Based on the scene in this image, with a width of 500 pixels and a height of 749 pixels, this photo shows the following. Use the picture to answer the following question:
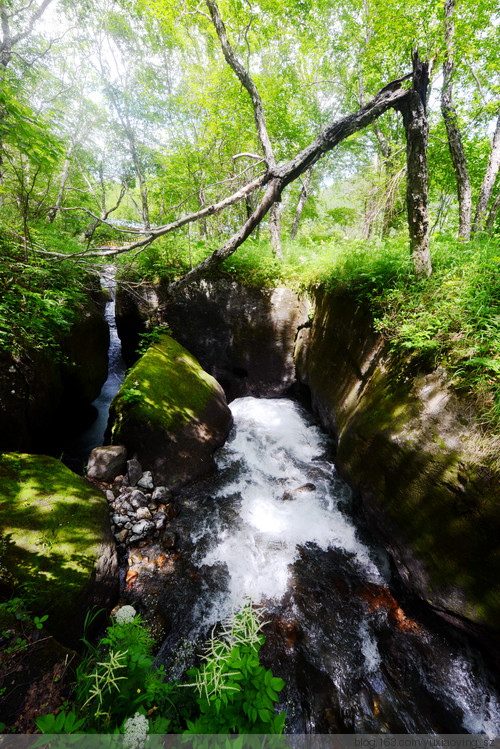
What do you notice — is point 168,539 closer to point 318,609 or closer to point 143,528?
point 143,528

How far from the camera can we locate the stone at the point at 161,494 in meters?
4.36

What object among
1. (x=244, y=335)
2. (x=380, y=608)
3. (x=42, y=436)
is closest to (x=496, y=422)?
(x=380, y=608)

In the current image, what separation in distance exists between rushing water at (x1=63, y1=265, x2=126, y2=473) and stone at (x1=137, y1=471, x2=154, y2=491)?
4.77 feet

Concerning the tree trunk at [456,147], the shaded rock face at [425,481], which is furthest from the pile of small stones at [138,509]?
the tree trunk at [456,147]

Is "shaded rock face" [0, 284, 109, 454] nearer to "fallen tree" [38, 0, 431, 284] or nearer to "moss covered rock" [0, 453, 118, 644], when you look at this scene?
"moss covered rock" [0, 453, 118, 644]

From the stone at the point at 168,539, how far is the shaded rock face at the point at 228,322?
471cm

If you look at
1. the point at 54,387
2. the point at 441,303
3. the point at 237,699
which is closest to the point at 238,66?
the point at 441,303

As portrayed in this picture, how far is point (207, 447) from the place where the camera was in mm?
5453

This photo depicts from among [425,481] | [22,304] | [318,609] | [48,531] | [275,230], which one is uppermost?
[275,230]

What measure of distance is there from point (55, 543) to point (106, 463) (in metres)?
1.61

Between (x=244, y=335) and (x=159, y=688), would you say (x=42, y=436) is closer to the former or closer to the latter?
(x=159, y=688)

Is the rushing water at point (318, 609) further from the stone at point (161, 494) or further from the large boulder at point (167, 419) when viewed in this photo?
the large boulder at point (167, 419)

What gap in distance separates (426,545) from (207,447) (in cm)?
384

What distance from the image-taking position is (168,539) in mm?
3896
